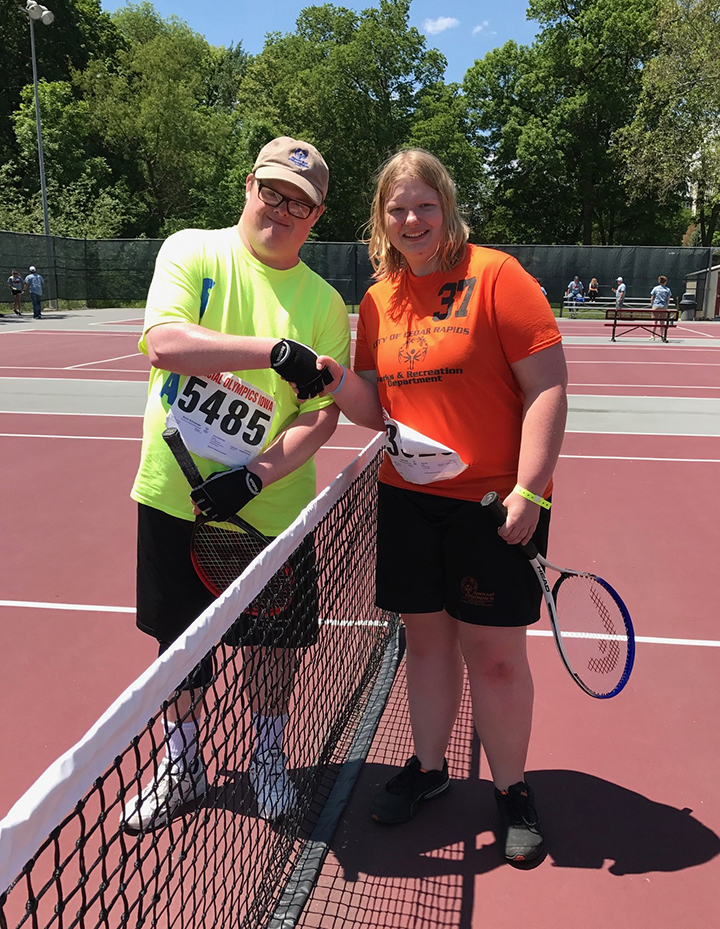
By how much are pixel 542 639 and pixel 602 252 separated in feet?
97.3

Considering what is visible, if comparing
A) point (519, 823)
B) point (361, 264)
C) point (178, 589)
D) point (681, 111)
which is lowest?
point (519, 823)

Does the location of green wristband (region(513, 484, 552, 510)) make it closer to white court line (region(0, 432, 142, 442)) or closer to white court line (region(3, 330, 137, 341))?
white court line (region(0, 432, 142, 442))

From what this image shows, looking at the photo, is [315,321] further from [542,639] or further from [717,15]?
[717,15]

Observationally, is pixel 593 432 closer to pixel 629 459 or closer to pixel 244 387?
pixel 629 459

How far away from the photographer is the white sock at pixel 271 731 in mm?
2574

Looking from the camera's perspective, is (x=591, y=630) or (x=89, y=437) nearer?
(x=591, y=630)

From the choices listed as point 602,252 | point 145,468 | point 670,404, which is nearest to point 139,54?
point 602,252

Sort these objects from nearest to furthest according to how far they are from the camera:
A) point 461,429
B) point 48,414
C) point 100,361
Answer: point 461,429 → point 48,414 → point 100,361

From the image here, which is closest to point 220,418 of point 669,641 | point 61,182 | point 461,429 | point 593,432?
point 461,429

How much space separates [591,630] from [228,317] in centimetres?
153

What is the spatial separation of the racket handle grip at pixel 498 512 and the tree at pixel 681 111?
109 ft

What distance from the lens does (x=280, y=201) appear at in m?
2.44

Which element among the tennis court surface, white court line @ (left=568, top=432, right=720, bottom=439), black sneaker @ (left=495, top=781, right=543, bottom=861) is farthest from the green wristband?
white court line @ (left=568, top=432, right=720, bottom=439)

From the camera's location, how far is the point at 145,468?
256cm
